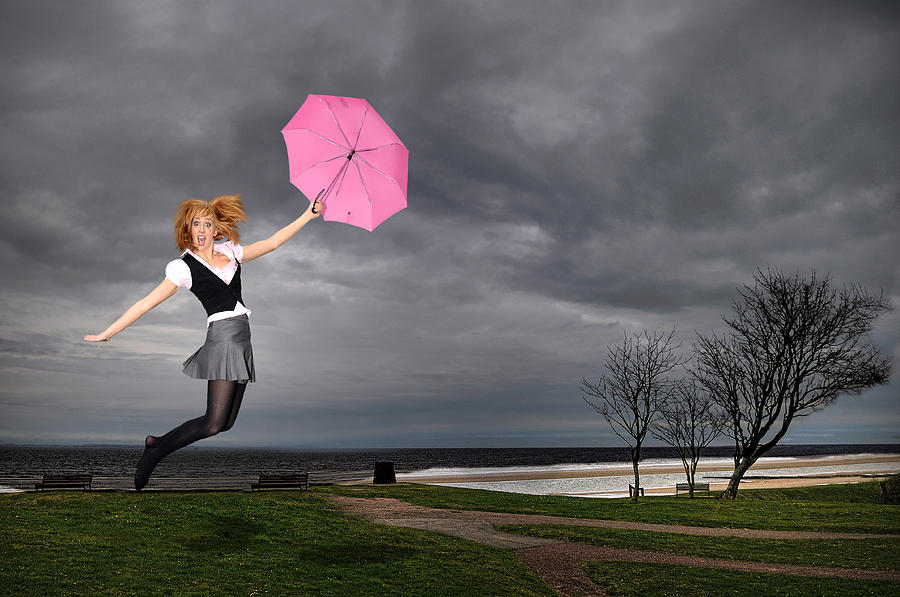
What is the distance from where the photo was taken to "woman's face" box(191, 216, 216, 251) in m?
4.59

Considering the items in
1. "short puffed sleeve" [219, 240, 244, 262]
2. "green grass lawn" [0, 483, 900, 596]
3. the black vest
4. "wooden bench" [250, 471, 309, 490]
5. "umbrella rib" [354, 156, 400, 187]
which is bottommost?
"green grass lawn" [0, 483, 900, 596]

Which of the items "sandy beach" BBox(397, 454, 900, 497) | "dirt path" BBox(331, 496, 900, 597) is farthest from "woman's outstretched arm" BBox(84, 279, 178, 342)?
"sandy beach" BBox(397, 454, 900, 497)

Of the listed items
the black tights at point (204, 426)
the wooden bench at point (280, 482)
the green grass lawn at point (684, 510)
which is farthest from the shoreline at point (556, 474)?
the black tights at point (204, 426)

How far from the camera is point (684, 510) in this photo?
2648 centimetres

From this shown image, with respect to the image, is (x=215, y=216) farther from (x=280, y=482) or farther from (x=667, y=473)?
(x=667, y=473)

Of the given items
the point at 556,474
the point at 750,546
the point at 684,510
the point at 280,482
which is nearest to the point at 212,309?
the point at 750,546

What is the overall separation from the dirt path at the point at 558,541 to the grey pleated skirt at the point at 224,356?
11968mm

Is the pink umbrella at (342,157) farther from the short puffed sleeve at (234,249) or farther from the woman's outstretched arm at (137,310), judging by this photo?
the woman's outstretched arm at (137,310)

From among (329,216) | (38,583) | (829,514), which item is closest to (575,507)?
(829,514)

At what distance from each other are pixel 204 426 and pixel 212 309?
32.4 inches

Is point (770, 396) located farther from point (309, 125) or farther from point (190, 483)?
point (309, 125)

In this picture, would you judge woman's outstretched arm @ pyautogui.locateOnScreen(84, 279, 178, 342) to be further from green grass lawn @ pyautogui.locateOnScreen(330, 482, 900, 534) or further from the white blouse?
green grass lawn @ pyautogui.locateOnScreen(330, 482, 900, 534)

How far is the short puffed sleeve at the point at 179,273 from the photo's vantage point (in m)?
4.29

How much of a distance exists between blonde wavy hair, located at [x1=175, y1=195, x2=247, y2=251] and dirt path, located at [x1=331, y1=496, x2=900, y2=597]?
478 inches
